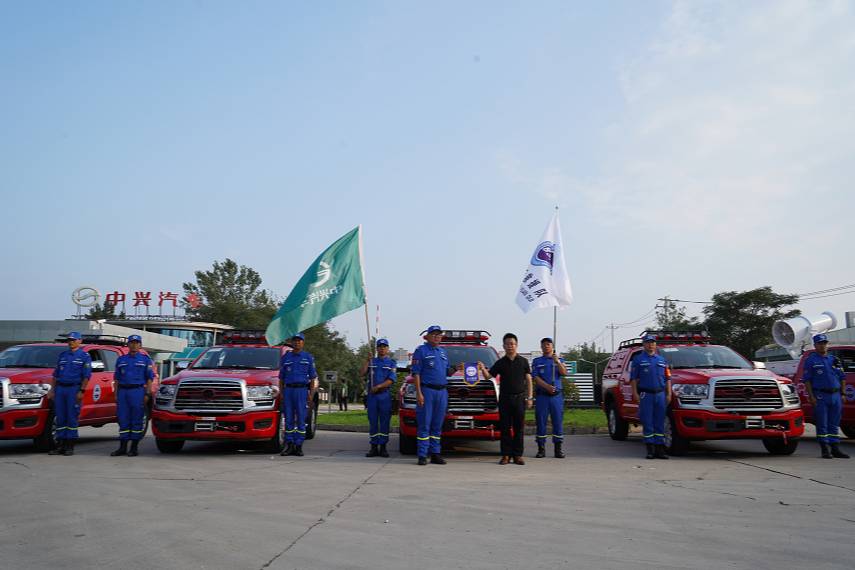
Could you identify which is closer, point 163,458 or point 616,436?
point 163,458

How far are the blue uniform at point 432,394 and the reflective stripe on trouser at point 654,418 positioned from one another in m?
3.15

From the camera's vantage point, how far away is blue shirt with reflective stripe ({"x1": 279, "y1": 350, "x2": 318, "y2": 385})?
11.4 metres

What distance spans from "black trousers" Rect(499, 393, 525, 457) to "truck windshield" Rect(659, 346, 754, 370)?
3433 millimetres

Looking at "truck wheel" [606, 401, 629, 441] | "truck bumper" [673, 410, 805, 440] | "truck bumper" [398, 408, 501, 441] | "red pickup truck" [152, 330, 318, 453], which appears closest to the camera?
"truck bumper" [673, 410, 805, 440]

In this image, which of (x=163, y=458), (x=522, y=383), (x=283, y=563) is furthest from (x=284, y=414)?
(x=283, y=563)

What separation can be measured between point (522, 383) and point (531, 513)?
4.12m

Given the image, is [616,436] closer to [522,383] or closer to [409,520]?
[522,383]

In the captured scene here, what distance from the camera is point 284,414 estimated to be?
449 inches

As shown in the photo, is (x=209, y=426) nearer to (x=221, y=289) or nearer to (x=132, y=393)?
(x=132, y=393)

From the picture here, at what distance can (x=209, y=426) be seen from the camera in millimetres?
10703

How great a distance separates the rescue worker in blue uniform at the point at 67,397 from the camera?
11156 millimetres

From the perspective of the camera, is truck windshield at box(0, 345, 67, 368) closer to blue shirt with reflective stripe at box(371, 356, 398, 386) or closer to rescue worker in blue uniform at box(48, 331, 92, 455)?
rescue worker in blue uniform at box(48, 331, 92, 455)

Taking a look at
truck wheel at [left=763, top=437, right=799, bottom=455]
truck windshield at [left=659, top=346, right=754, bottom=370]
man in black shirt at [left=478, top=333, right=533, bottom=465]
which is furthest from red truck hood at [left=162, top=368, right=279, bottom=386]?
truck wheel at [left=763, top=437, right=799, bottom=455]

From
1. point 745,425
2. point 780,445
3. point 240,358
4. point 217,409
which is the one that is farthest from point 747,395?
point 240,358
